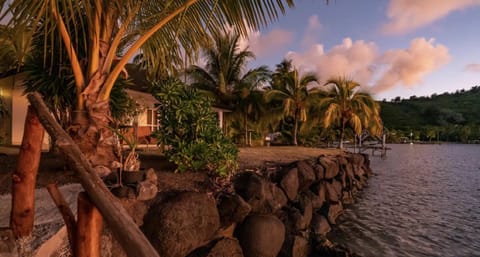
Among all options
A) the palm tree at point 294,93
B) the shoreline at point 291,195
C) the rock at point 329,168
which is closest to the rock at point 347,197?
the shoreline at point 291,195

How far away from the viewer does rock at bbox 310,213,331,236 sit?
7381 mm

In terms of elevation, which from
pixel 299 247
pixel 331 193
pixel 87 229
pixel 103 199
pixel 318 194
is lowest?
pixel 299 247

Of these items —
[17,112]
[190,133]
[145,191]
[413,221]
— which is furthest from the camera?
[17,112]

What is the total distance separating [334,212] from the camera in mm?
9117

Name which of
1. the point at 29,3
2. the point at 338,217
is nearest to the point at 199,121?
the point at 29,3

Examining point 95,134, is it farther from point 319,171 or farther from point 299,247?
point 319,171

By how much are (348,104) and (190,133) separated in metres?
16.6

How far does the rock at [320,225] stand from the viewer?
738 centimetres

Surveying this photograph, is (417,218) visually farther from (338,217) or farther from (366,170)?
(366,170)

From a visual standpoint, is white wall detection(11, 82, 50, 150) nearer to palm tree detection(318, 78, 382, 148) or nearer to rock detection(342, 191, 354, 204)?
rock detection(342, 191, 354, 204)

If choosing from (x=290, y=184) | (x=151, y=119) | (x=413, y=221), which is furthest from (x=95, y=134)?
(x=151, y=119)

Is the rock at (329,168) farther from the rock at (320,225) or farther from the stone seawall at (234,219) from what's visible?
the rock at (320,225)

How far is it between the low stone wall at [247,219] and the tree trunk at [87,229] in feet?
9.23

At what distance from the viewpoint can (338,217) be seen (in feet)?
29.8
